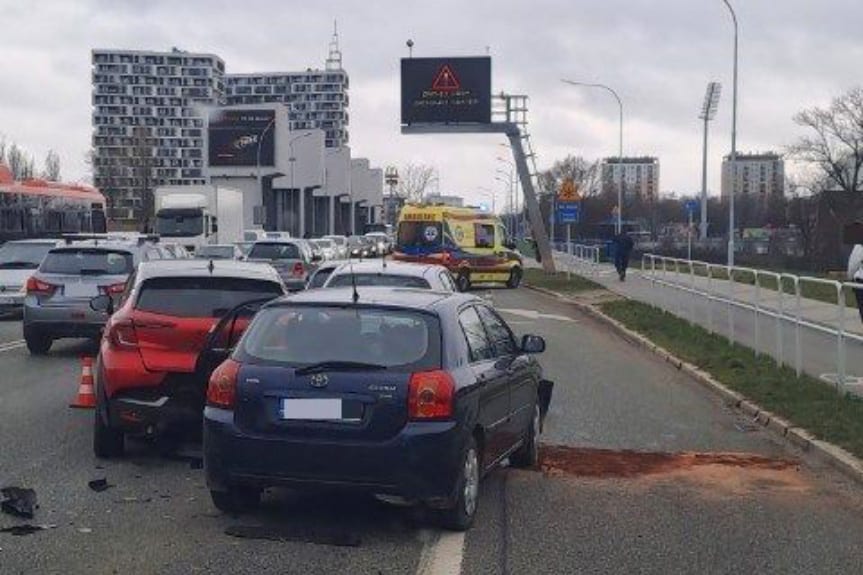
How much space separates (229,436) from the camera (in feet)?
22.6

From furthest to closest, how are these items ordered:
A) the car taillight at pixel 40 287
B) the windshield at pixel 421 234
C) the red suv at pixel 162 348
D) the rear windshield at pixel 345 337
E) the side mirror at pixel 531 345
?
the windshield at pixel 421 234 → the car taillight at pixel 40 287 → the red suv at pixel 162 348 → the side mirror at pixel 531 345 → the rear windshield at pixel 345 337

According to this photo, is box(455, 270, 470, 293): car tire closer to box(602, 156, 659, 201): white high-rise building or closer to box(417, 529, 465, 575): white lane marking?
box(417, 529, 465, 575): white lane marking

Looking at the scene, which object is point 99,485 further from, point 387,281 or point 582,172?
point 582,172

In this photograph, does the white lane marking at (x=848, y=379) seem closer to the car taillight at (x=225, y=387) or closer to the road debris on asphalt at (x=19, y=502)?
the car taillight at (x=225, y=387)

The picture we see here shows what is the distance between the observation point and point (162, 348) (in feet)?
30.5

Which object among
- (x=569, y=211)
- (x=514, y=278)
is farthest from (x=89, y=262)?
(x=569, y=211)

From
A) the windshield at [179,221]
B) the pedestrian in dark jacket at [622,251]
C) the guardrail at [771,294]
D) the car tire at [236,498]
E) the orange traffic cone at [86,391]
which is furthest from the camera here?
the windshield at [179,221]

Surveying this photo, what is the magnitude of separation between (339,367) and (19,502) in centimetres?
223

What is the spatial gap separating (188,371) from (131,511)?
1.90 m

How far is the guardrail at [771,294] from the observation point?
1232 centimetres

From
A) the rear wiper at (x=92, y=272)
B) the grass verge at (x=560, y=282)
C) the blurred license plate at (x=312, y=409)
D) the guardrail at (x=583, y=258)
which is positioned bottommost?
the grass verge at (x=560, y=282)

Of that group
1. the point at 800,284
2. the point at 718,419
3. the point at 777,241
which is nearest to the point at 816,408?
the point at 718,419

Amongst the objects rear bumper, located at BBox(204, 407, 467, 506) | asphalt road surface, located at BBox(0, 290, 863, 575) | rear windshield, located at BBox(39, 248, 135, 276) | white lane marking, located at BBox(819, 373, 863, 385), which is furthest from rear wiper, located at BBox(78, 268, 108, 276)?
rear bumper, located at BBox(204, 407, 467, 506)

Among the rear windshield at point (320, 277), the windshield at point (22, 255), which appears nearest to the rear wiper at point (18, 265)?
the windshield at point (22, 255)
